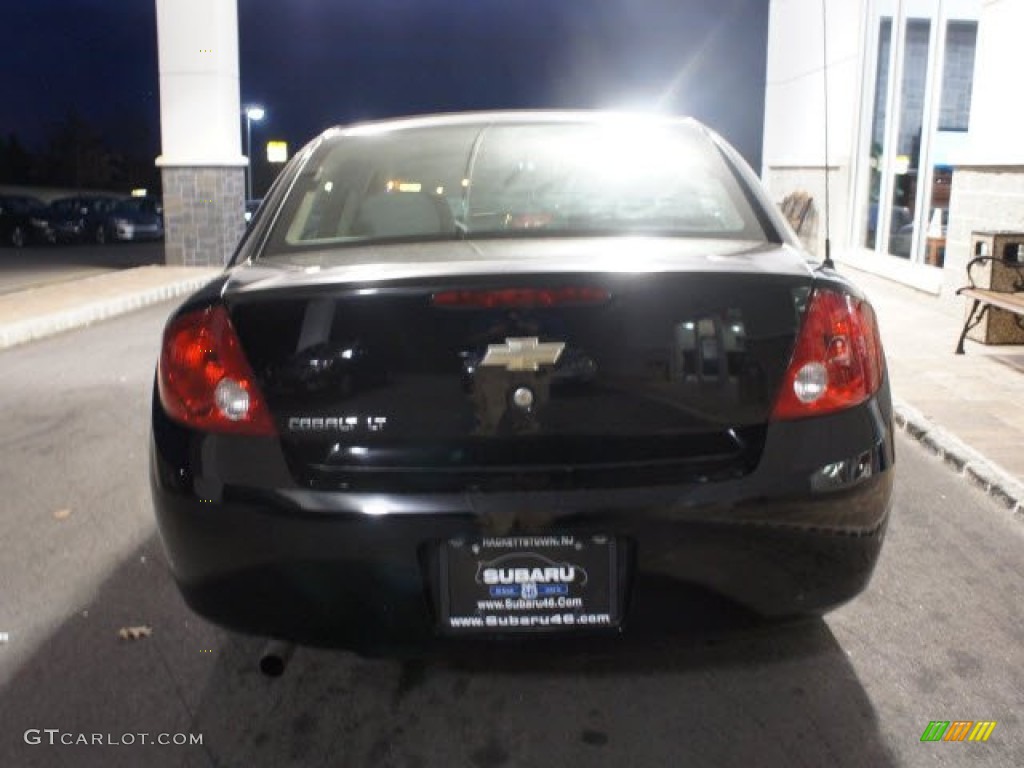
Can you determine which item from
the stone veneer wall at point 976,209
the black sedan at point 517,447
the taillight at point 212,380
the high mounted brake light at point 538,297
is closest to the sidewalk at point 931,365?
the stone veneer wall at point 976,209

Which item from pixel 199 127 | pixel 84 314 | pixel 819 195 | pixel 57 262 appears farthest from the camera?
pixel 57 262

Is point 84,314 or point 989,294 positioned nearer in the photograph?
point 989,294

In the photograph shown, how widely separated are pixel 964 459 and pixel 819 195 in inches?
504

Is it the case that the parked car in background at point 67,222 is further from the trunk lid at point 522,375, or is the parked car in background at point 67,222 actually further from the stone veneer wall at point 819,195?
the trunk lid at point 522,375

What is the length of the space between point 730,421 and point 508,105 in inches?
2726

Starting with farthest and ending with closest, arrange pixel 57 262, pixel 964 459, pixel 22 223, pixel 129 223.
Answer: pixel 129 223
pixel 22 223
pixel 57 262
pixel 964 459

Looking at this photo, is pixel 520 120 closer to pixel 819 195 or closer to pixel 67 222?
pixel 819 195

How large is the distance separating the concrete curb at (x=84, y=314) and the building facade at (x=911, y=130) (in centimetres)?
666

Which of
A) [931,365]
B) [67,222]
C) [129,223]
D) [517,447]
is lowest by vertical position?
[129,223]

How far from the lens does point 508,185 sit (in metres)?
3.58

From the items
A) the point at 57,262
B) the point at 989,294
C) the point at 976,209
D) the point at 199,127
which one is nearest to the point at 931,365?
the point at 989,294

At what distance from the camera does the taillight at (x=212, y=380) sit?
2.51 m

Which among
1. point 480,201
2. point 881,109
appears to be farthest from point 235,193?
point 480,201

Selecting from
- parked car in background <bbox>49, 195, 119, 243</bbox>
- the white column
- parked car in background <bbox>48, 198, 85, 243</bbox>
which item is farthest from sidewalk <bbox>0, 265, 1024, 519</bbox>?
parked car in background <bbox>49, 195, 119, 243</bbox>
